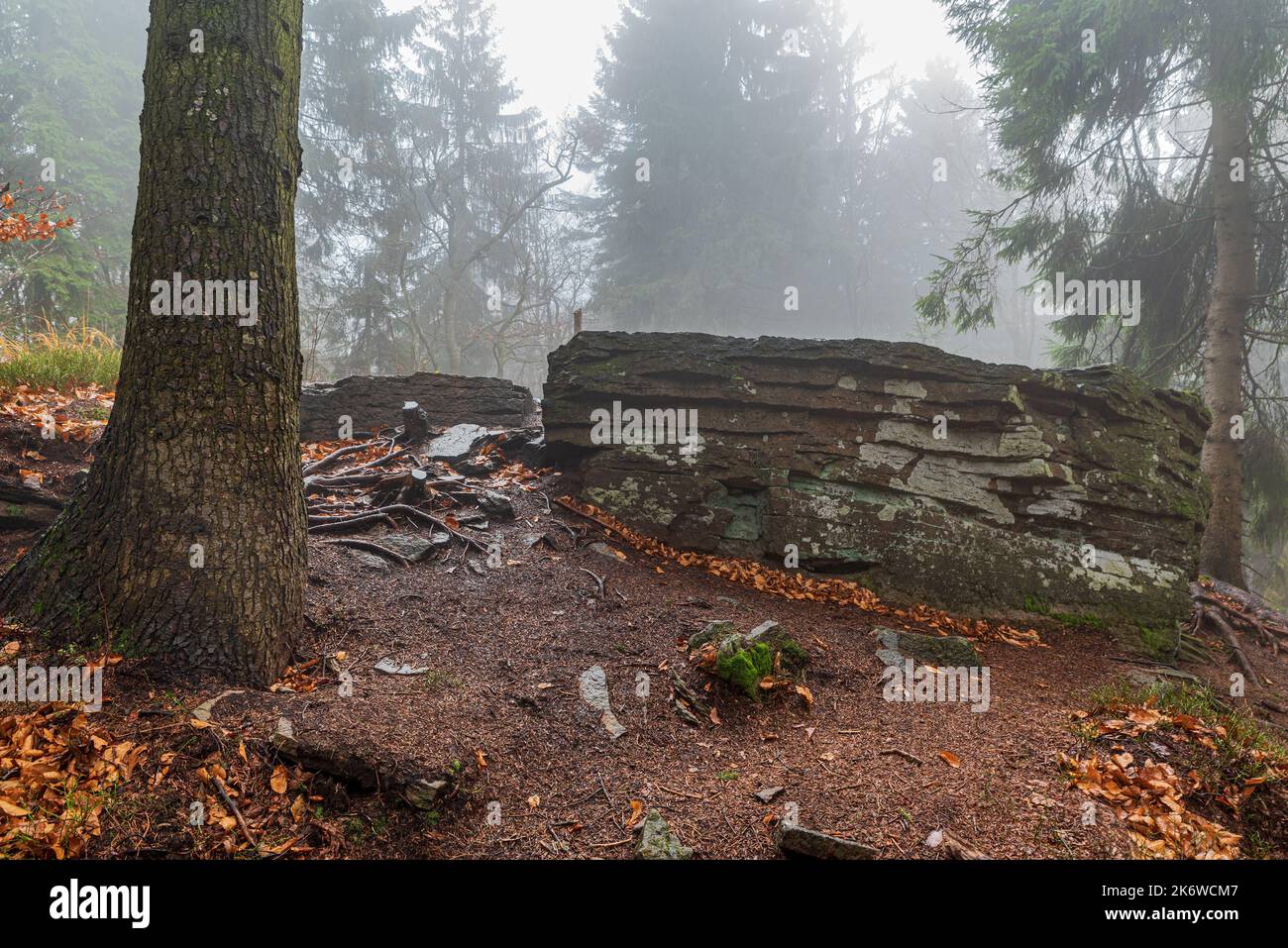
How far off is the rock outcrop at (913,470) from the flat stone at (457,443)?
1789 millimetres

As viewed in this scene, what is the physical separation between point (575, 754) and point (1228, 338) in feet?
34.7

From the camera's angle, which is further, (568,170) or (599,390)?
(568,170)

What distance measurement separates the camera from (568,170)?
20828 millimetres

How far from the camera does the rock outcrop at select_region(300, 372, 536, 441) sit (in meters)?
8.32

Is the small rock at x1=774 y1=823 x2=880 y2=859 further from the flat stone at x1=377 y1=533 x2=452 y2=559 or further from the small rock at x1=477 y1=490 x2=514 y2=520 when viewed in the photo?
the small rock at x1=477 y1=490 x2=514 y2=520

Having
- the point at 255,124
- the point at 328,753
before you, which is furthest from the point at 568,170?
the point at 328,753

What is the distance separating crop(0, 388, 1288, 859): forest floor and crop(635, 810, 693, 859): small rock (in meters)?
0.08

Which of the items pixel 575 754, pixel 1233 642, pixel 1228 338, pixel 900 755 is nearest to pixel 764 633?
pixel 900 755

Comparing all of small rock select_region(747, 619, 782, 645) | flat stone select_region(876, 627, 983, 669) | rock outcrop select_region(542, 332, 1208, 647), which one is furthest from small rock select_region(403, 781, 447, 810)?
rock outcrop select_region(542, 332, 1208, 647)

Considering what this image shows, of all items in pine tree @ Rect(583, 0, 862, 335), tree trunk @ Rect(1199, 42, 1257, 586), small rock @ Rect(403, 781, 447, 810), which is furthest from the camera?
pine tree @ Rect(583, 0, 862, 335)

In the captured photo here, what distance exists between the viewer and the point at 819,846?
228cm

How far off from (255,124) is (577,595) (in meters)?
3.82

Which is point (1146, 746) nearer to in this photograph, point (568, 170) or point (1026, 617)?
point (1026, 617)
